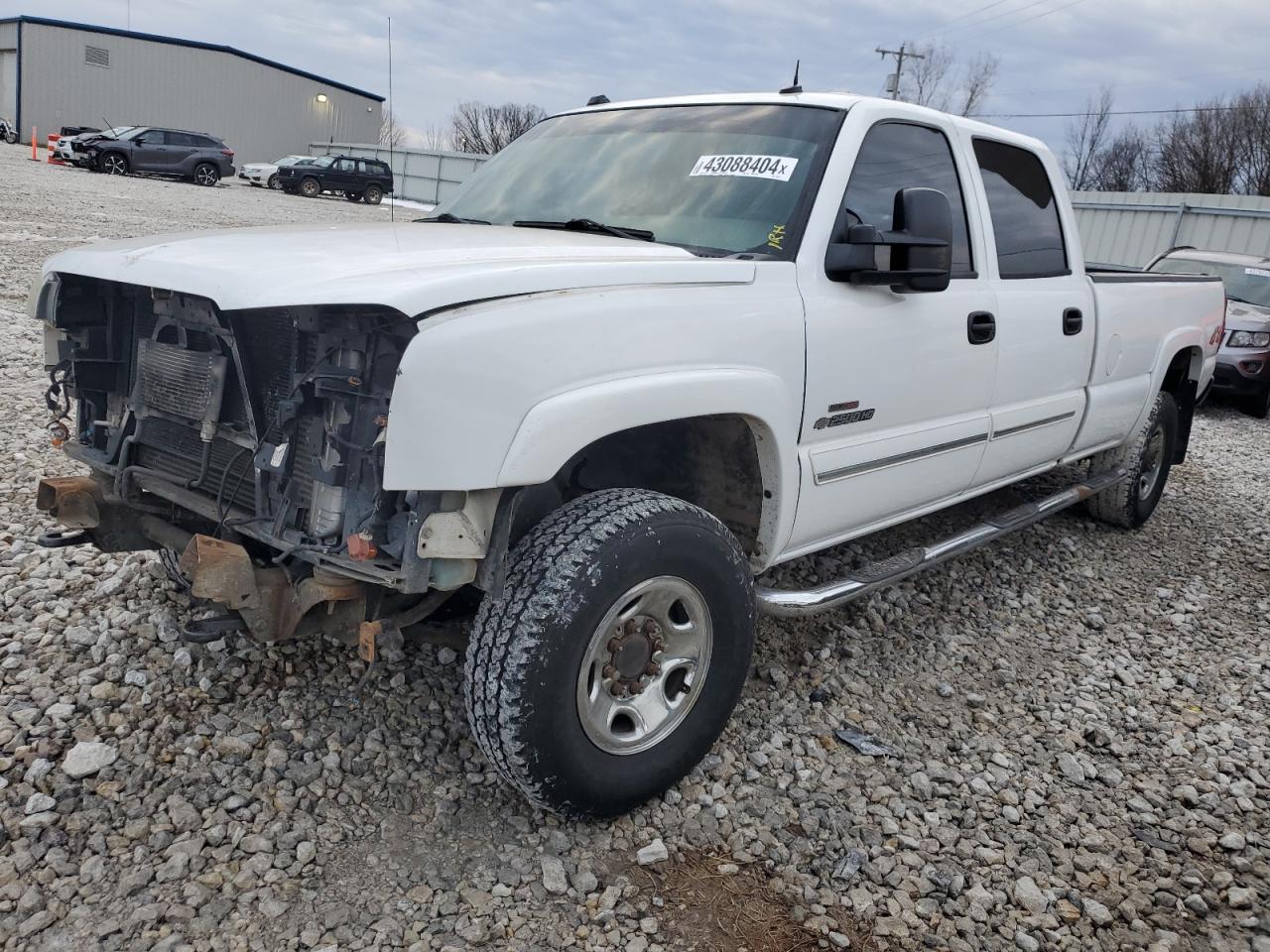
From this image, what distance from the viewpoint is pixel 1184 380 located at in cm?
595

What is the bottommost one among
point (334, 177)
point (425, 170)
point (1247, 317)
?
point (1247, 317)

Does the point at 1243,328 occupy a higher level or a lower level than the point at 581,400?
higher

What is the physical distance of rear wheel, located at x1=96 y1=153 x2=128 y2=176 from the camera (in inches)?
1082

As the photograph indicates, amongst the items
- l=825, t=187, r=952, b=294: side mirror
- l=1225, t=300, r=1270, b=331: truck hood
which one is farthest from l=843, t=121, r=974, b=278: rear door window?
l=1225, t=300, r=1270, b=331: truck hood

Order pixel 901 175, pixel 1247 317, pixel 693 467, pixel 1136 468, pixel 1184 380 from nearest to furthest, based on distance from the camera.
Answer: pixel 693 467 → pixel 901 175 → pixel 1136 468 → pixel 1184 380 → pixel 1247 317

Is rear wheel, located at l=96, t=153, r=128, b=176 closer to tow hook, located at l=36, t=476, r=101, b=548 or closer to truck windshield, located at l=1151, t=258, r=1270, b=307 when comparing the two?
truck windshield, located at l=1151, t=258, r=1270, b=307

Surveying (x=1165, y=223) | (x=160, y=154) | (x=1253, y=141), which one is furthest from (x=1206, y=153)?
(x=160, y=154)

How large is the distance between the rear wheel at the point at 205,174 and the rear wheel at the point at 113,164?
1902 mm

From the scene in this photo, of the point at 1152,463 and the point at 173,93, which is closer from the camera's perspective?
the point at 1152,463

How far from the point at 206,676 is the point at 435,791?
98cm

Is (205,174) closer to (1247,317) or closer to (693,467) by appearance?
(1247,317)

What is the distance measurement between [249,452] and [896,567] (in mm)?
2287

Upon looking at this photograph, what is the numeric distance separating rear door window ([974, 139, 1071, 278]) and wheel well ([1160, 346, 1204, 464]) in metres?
1.76

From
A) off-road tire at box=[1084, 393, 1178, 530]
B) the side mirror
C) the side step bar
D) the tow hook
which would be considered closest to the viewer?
the tow hook
